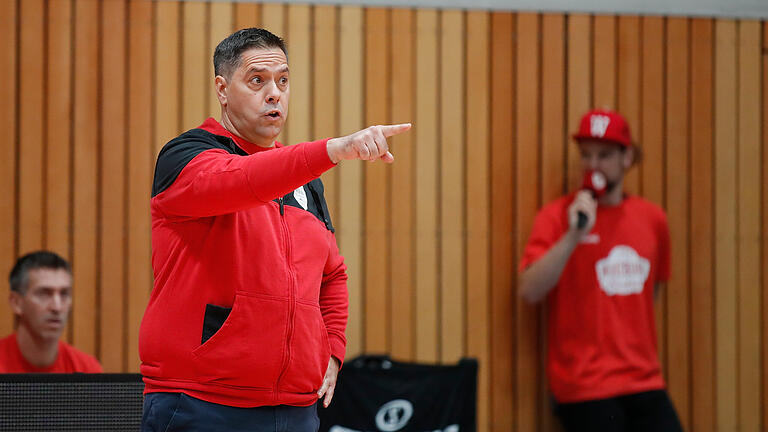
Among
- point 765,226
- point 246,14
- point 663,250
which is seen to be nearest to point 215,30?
point 246,14

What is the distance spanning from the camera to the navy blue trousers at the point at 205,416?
81.3 inches

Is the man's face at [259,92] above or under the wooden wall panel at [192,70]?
under

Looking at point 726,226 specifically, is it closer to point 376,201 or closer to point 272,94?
point 376,201

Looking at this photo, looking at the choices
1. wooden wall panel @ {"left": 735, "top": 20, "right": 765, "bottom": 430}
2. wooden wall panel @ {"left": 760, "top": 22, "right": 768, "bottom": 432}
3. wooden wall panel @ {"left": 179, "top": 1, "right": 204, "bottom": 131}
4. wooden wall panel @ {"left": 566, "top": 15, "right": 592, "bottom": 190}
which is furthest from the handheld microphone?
wooden wall panel @ {"left": 179, "top": 1, "right": 204, "bottom": 131}

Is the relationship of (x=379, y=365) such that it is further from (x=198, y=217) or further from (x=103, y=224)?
(x=198, y=217)

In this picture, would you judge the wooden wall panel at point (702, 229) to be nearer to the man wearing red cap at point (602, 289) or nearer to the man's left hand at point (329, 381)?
the man wearing red cap at point (602, 289)

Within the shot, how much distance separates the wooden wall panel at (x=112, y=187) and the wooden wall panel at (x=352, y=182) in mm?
1191

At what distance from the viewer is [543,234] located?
15.1ft

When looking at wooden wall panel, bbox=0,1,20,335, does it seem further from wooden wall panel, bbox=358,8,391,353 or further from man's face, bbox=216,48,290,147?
man's face, bbox=216,48,290,147

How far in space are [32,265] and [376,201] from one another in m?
1.83

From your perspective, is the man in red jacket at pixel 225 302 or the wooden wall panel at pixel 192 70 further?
the wooden wall panel at pixel 192 70

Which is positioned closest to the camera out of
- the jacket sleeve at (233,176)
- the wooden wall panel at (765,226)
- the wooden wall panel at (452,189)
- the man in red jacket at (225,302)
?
the jacket sleeve at (233,176)

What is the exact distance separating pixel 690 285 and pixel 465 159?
5.07 feet

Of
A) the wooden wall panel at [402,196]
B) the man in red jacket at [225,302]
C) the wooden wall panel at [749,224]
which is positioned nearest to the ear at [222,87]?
the man in red jacket at [225,302]
